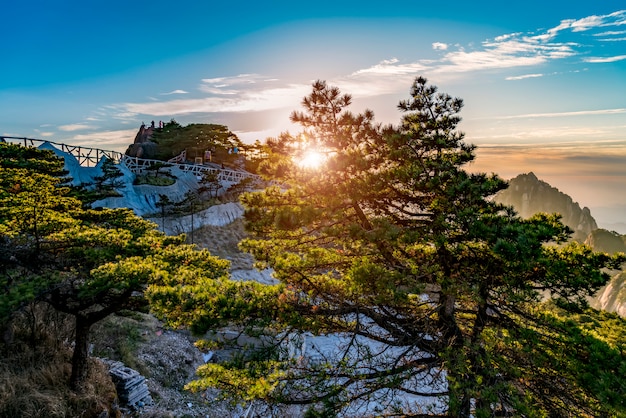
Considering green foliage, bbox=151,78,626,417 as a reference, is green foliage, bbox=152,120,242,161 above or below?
above

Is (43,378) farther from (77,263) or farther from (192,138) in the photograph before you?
(192,138)

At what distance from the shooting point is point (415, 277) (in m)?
7.12

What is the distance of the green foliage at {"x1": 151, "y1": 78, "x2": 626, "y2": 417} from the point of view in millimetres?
6270

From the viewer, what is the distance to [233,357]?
6.66m

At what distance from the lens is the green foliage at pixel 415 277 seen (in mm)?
6270

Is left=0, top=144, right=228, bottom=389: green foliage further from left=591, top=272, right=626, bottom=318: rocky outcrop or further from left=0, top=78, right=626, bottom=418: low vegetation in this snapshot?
left=591, top=272, right=626, bottom=318: rocky outcrop

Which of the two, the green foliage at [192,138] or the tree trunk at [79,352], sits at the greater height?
the green foliage at [192,138]

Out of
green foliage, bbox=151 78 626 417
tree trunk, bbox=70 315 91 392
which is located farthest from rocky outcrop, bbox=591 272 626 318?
tree trunk, bbox=70 315 91 392

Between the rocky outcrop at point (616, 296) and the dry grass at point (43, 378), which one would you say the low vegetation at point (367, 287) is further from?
the rocky outcrop at point (616, 296)

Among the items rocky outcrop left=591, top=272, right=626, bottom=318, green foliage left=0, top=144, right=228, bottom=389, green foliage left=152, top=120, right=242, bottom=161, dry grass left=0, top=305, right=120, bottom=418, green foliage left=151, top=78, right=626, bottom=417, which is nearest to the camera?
green foliage left=151, top=78, right=626, bottom=417

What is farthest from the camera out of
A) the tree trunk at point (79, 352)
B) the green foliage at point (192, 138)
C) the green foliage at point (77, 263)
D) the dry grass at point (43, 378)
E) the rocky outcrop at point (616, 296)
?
the rocky outcrop at point (616, 296)

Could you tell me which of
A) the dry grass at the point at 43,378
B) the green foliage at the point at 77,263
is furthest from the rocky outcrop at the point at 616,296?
the dry grass at the point at 43,378

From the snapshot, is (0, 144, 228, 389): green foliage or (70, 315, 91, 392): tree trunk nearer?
(0, 144, 228, 389): green foliage

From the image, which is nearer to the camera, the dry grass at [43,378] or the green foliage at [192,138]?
the dry grass at [43,378]
